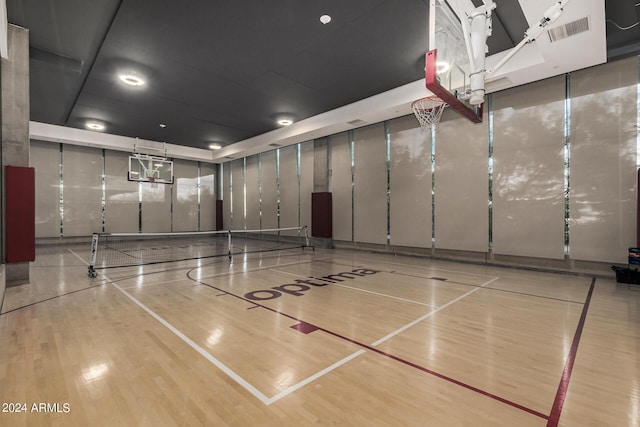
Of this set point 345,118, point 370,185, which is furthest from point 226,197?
point 345,118

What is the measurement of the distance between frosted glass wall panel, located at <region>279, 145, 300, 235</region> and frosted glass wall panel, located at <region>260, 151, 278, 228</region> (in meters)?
0.52

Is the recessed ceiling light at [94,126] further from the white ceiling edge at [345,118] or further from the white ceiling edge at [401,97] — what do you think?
the white ceiling edge at [345,118]

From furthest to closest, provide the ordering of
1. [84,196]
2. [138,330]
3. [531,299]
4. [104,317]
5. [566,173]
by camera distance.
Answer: [84,196]
[566,173]
[531,299]
[104,317]
[138,330]

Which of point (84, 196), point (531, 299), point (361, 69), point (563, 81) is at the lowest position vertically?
point (531, 299)

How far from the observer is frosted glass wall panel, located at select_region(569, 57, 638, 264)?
6535 mm

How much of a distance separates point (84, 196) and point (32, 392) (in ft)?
49.7

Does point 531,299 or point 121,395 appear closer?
point 121,395

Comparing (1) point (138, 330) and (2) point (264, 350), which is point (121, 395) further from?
(1) point (138, 330)

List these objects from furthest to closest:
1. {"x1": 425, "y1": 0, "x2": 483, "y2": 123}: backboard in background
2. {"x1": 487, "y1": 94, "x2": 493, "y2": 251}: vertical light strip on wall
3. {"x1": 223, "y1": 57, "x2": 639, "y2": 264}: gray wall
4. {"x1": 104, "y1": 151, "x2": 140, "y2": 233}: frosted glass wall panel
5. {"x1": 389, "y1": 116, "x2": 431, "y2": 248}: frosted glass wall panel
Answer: {"x1": 104, "y1": 151, "x2": 140, "y2": 233}: frosted glass wall panel < {"x1": 389, "y1": 116, "x2": 431, "y2": 248}: frosted glass wall panel < {"x1": 487, "y1": 94, "x2": 493, "y2": 251}: vertical light strip on wall < {"x1": 223, "y1": 57, "x2": 639, "y2": 264}: gray wall < {"x1": 425, "y1": 0, "x2": 483, "y2": 123}: backboard in background

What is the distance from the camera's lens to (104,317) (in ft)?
13.8

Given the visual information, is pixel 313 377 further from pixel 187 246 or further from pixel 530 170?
pixel 187 246

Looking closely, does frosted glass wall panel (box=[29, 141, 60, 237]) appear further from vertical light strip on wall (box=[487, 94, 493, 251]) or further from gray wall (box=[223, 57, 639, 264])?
vertical light strip on wall (box=[487, 94, 493, 251])

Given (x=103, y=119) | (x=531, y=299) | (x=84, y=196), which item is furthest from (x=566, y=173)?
(x=84, y=196)

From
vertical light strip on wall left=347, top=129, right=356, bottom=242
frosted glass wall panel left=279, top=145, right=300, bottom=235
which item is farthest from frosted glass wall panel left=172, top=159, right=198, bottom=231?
vertical light strip on wall left=347, top=129, right=356, bottom=242
